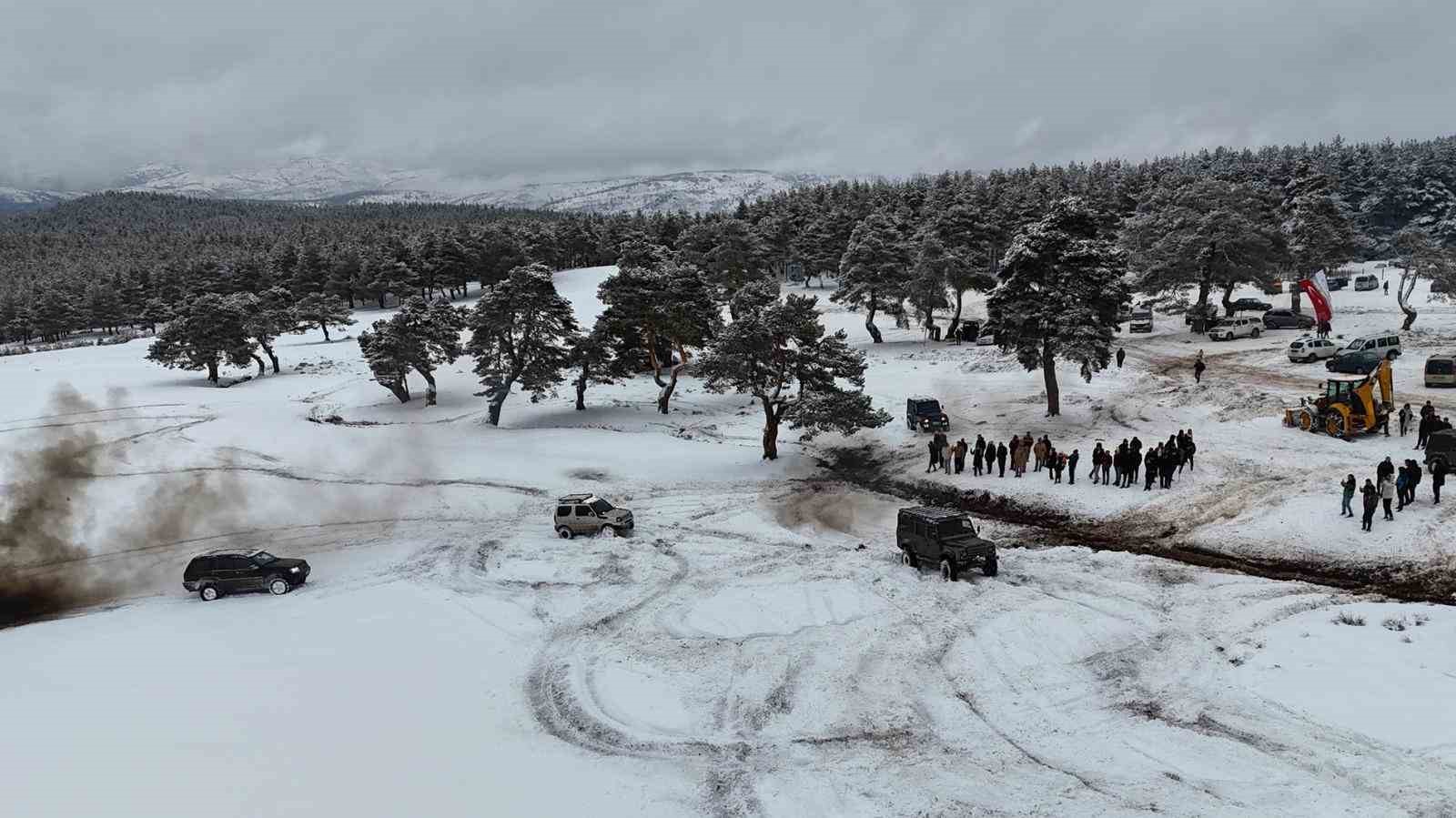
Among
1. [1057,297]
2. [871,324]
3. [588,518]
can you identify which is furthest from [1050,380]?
[871,324]

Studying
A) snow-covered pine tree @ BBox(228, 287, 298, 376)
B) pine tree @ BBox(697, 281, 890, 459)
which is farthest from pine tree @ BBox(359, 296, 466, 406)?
pine tree @ BBox(697, 281, 890, 459)

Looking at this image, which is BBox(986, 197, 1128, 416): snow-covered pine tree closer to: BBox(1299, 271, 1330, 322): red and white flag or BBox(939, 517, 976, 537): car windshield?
BBox(939, 517, 976, 537): car windshield

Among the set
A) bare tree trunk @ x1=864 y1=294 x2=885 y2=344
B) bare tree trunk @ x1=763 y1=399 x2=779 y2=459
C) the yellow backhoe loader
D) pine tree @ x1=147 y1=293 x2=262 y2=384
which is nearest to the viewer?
the yellow backhoe loader

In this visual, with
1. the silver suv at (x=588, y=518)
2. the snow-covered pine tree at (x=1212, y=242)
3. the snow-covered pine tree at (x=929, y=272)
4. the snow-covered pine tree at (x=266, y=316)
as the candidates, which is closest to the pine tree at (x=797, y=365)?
the silver suv at (x=588, y=518)

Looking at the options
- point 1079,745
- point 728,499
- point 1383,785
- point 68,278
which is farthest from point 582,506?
point 68,278

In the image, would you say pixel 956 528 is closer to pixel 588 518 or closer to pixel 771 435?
pixel 588 518

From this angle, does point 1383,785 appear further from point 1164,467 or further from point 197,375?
point 197,375

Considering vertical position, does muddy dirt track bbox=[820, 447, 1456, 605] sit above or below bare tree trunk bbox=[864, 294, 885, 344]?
below
